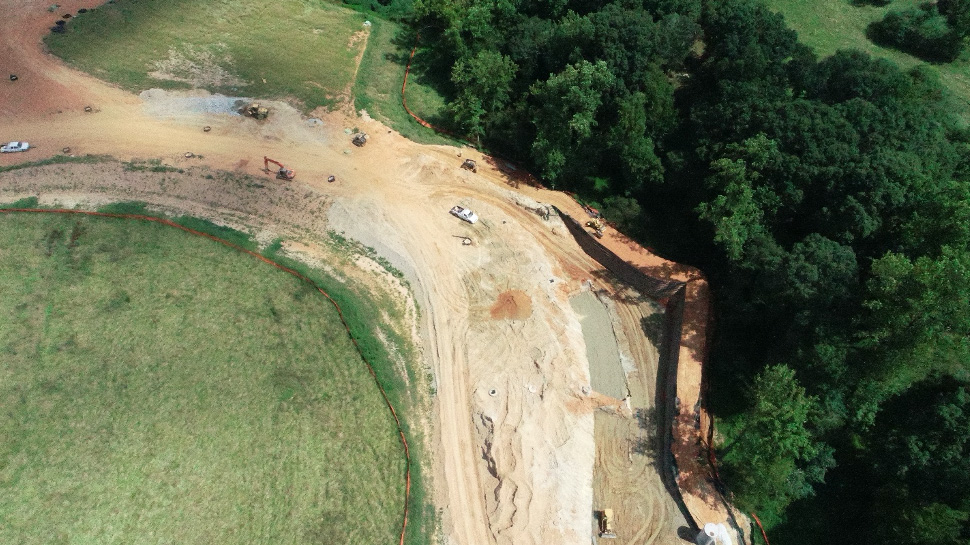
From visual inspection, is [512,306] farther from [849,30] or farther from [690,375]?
[849,30]

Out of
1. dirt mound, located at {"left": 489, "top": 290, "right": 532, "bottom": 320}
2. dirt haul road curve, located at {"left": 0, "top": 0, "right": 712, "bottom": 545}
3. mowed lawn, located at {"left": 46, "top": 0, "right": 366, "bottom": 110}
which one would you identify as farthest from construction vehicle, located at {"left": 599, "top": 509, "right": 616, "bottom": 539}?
mowed lawn, located at {"left": 46, "top": 0, "right": 366, "bottom": 110}

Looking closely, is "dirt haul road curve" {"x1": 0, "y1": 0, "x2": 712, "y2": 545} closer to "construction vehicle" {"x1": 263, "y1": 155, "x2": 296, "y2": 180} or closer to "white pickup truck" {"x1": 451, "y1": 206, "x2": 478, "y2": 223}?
"white pickup truck" {"x1": 451, "y1": 206, "x2": 478, "y2": 223}

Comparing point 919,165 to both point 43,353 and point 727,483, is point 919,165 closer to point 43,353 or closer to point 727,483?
point 727,483

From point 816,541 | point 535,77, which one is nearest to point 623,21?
point 535,77

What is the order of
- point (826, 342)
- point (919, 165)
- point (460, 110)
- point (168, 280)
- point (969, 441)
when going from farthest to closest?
point (460, 110) → point (168, 280) → point (919, 165) → point (826, 342) → point (969, 441)

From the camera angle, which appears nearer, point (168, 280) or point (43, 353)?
point (43, 353)

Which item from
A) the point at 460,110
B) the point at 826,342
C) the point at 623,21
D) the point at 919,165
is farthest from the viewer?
the point at 460,110
